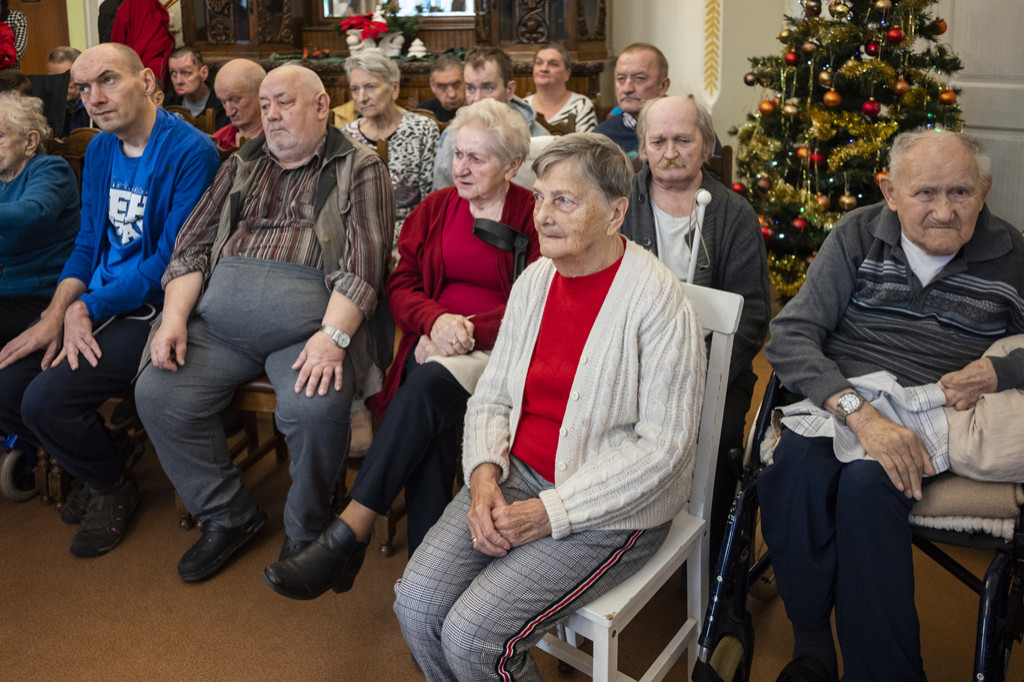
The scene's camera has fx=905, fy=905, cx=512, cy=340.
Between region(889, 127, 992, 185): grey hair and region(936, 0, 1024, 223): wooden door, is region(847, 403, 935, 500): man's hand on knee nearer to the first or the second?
region(889, 127, 992, 185): grey hair

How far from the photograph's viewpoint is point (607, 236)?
5.56 feet

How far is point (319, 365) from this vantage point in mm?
2223

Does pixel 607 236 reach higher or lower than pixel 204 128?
lower

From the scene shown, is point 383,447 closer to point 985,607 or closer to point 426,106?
point 985,607

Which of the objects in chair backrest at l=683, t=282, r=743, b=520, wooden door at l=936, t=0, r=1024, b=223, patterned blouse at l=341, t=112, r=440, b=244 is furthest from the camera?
wooden door at l=936, t=0, r=1024, b=223

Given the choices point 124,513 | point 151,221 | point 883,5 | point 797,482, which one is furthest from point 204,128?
point 797,482

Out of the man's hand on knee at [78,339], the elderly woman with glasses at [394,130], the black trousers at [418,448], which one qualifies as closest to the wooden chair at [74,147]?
the man's hand on knee at [78,339]

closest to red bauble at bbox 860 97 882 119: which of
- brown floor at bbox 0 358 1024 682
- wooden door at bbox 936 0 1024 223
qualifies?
wooden door at bbox 936 0 1024 223

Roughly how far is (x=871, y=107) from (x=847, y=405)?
2.59 m

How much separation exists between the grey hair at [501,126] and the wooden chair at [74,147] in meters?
1.57

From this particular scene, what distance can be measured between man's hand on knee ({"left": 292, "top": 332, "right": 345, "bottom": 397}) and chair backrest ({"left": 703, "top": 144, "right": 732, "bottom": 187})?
1.13 metres

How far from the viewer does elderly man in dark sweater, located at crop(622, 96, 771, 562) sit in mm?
2129

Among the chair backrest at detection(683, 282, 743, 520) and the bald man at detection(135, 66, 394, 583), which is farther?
the bald man at detection(135, 66, 394, 583)

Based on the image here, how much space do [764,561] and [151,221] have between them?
6.17 feet
